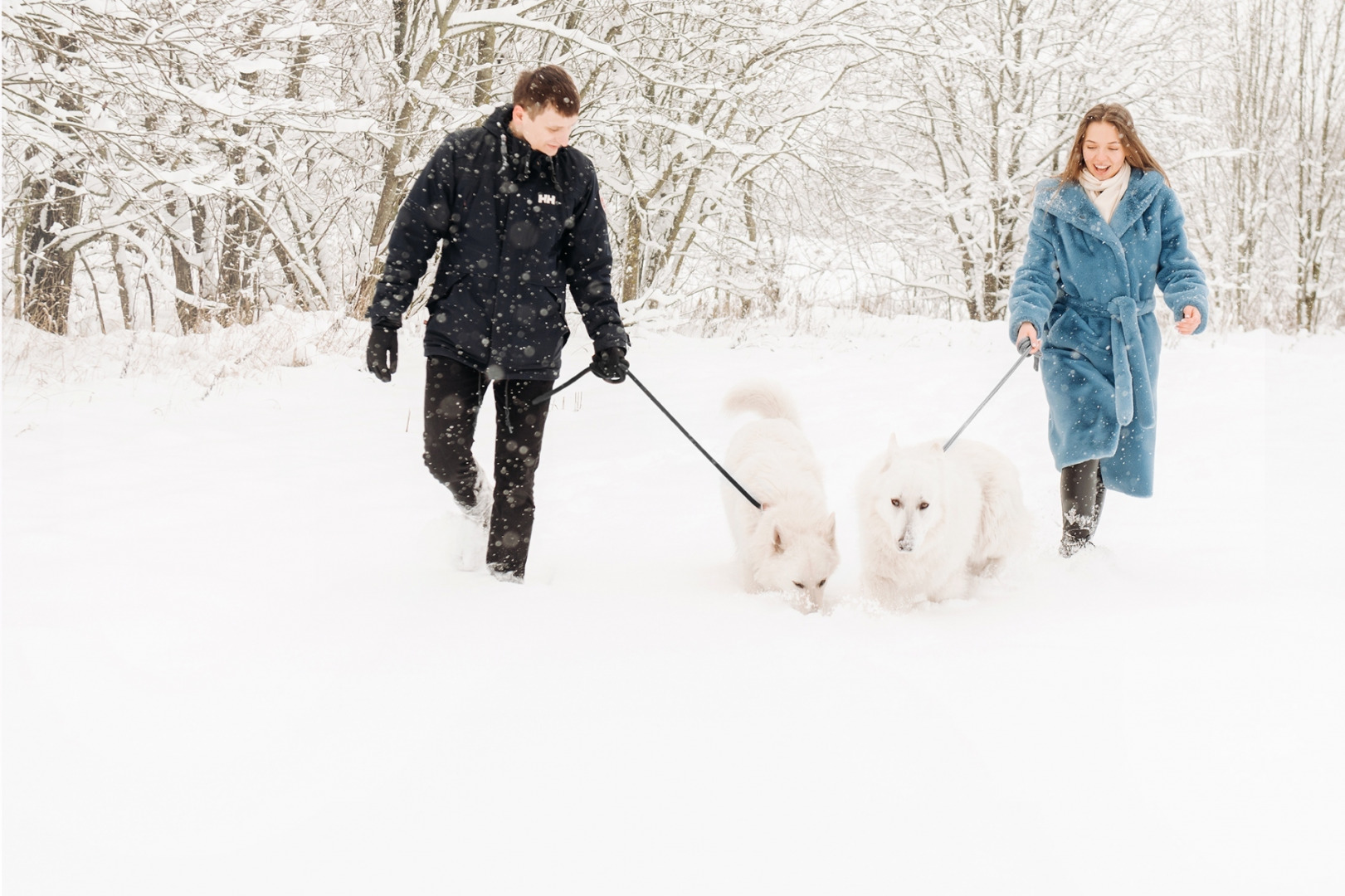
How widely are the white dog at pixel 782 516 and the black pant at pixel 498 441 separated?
3.07ft

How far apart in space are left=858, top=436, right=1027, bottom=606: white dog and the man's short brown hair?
68.4 inches

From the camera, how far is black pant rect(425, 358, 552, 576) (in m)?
3.01

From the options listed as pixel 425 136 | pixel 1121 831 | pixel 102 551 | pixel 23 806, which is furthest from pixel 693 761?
pixel 425 136

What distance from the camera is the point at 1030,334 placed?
3.42m

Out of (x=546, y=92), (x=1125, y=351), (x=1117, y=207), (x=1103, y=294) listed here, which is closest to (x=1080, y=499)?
(x=1125, y=351)

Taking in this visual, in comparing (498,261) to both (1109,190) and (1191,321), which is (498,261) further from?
(1191,321)

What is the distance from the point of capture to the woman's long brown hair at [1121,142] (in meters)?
3.38

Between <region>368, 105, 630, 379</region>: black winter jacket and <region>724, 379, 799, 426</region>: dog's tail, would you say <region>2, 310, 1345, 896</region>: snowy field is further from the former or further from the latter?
<region>368, 105, 630, 379</region>: black winter jacket

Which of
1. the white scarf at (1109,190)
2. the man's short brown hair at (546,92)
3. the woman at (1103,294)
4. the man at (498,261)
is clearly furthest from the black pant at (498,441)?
the white scarf at (1109,190)

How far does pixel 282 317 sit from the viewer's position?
7.48 metres

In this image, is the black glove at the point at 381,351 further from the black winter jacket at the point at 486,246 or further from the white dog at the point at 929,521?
the white dog at the point at 929,521

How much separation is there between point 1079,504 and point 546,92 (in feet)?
8.90

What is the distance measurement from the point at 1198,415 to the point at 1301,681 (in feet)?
17.5

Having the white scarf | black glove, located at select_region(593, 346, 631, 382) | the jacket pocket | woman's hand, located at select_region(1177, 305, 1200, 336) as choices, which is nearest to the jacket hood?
the jacket pocket
